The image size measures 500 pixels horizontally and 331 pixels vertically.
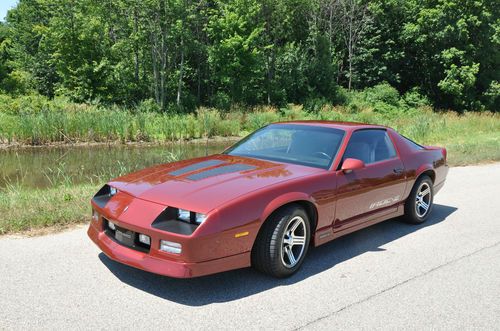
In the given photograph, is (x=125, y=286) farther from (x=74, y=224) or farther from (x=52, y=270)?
(x=74, y=224)

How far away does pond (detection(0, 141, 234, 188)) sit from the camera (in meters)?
12.5

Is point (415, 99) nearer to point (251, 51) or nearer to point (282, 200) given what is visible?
point (251, 51)

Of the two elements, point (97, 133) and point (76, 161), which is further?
point (97, 133)

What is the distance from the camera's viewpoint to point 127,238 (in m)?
4.27

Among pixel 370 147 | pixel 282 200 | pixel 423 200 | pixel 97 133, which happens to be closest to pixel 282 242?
pixel 282 200

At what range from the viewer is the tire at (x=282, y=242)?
4453 millimetres

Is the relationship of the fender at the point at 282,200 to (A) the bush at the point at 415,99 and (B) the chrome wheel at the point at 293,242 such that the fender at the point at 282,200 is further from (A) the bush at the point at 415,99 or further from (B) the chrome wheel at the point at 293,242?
(A) the bush at the point at 415,99

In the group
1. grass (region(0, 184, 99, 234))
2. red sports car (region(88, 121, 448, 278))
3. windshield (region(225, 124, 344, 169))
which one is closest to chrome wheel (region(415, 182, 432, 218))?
red sports car (region(88, 121, 448, 278))

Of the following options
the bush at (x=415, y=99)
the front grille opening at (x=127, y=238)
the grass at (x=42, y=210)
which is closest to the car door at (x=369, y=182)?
the front grille opening at (x=127, y=238)

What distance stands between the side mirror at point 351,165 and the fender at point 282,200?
25.3 inches

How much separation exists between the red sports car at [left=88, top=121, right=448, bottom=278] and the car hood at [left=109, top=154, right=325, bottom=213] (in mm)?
10

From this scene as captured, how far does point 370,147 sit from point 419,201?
4.29 ft

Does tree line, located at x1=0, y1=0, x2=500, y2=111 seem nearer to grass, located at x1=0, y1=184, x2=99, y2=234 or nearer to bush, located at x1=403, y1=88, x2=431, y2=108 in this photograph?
bush, located at x1=403, y1=88, x2=431, y2=108

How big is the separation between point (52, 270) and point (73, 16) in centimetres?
3185
